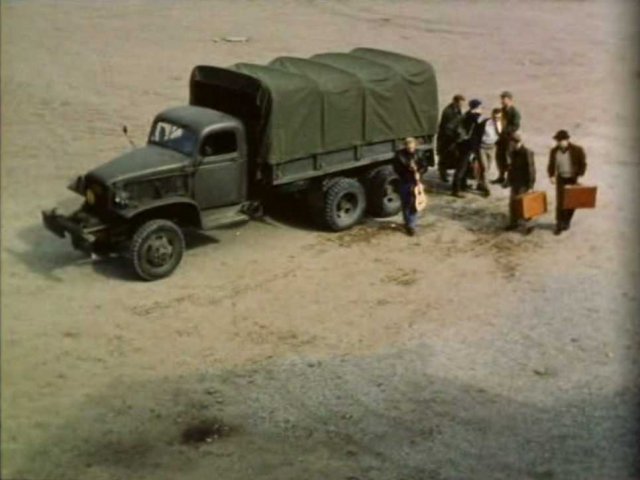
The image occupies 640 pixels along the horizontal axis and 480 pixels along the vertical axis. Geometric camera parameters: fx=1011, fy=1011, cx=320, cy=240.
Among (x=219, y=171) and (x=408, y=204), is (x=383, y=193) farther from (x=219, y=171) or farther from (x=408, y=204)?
(x=219, y=171)

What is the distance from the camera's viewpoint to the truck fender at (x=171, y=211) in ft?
39.3

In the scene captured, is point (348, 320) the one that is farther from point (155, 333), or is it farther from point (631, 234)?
point (631, 234)

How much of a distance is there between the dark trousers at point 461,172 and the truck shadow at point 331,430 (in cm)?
544

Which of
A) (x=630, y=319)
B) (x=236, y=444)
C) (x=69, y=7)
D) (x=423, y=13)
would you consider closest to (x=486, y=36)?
(x=423, y=13)

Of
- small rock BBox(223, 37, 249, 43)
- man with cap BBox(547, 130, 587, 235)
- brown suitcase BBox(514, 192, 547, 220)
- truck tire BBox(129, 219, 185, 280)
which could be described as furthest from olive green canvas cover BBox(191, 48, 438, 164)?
small rock BBox(223, 37, 249, 43)

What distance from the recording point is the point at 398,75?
1411 cm

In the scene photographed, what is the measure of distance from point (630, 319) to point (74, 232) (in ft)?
21.4

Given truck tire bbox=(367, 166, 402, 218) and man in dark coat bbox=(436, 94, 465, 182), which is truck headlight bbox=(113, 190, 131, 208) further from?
man in dark coat bbox=(436, 94, 465, 182)

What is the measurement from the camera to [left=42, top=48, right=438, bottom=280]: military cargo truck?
39.8 feet

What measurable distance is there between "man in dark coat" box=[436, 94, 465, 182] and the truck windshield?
4.34m

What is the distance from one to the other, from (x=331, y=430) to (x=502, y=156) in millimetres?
7270

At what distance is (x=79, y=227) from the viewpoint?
11.9 metres

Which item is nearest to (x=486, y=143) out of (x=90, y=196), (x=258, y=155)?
(x=258, y=155)

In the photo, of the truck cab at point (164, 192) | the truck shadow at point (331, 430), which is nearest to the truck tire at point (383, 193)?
the truck cab at point (164, 192)
